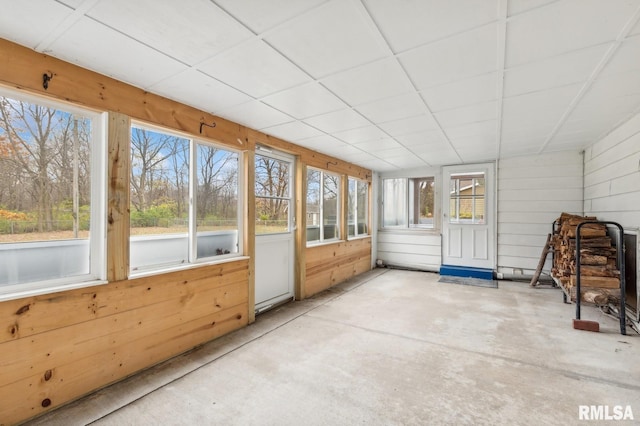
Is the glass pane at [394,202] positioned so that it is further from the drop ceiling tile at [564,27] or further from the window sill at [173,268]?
the drop ceiling tile at [564,27]

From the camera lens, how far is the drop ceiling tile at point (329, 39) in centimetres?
154

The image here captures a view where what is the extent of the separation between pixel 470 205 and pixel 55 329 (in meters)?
6.59

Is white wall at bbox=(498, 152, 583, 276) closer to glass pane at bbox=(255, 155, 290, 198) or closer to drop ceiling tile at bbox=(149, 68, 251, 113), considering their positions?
glass pane at bbox=(255, 155, 290, 198)

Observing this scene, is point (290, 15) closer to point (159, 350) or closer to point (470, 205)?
point (159, 350)

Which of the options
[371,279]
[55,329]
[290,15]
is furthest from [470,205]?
[55,329]

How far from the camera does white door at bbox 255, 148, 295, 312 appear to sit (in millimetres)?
3832

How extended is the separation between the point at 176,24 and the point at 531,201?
247 inches

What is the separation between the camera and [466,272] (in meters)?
5.94

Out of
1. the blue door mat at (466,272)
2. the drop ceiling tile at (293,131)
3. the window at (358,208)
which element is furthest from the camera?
the window at (358,208)

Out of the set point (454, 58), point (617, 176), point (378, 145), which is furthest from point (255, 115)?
point (617, 176)

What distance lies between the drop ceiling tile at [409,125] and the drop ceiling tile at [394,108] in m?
0.12

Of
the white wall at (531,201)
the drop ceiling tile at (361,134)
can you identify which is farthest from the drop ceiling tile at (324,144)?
the white wall at (531,201)

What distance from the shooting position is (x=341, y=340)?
2.99 metres

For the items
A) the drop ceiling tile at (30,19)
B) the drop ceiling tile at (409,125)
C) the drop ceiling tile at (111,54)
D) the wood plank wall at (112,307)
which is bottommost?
the wood plank wall at (112,307)
